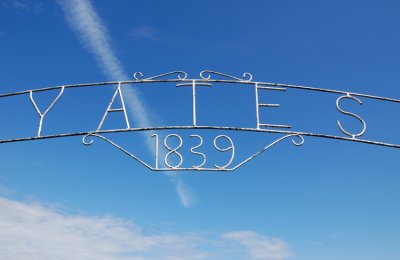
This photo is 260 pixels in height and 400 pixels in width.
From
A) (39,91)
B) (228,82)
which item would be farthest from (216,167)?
(39,91)

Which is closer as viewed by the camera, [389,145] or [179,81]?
[389,145]

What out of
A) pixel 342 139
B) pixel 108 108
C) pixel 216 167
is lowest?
pixel 216 167

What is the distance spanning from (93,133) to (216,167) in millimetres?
1970

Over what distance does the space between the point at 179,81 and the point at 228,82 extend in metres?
0.78

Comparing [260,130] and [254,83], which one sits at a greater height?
[254,83]

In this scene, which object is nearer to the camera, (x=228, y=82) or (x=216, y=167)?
(x=216, y=167)

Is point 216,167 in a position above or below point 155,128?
below

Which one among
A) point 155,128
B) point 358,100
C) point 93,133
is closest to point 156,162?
point 155,128

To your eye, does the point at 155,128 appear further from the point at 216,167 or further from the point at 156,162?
the point at 216,167

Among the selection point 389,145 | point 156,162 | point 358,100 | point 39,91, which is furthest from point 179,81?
point 389,145

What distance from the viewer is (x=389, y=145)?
695 centimetres

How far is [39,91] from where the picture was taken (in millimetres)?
7520

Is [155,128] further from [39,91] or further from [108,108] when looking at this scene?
[39,91]

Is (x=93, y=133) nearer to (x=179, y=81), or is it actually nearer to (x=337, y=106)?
(x=179, y=81)
